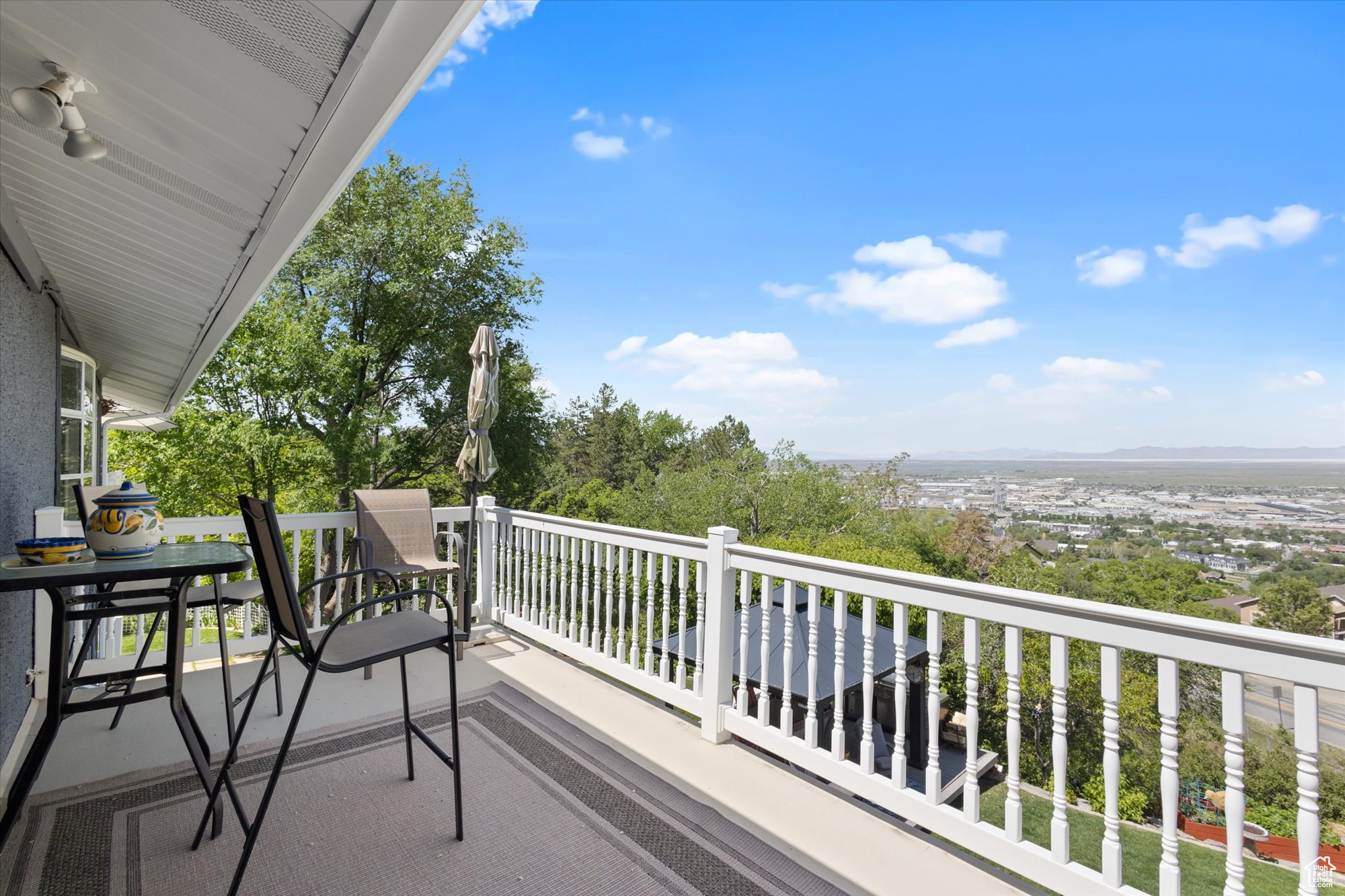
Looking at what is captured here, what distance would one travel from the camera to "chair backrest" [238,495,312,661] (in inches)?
70.6

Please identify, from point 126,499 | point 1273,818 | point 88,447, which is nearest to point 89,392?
point 88,447

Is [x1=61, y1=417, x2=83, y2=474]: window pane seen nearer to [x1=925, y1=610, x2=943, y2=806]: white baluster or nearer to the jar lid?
the jar lid

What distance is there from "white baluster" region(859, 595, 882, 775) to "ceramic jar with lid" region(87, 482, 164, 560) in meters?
2.55

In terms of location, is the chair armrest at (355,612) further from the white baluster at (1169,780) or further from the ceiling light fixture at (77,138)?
the white baluster at (1169,780)

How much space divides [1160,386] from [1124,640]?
45132mm

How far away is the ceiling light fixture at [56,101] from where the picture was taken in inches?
61.4

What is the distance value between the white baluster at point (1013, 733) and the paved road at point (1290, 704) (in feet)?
1.75

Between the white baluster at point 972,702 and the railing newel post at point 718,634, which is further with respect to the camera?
the railing newel post at point 718,634

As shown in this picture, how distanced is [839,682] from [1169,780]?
106cm

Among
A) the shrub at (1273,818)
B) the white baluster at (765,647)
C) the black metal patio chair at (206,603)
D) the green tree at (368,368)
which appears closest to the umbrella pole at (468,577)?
the black metal patio chair at (206,603)

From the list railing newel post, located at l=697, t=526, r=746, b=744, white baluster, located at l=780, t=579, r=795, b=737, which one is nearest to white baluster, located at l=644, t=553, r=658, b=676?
railing newel post, located at l=697, t=526, r=746, b=744

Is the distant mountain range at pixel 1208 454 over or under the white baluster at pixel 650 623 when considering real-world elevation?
over

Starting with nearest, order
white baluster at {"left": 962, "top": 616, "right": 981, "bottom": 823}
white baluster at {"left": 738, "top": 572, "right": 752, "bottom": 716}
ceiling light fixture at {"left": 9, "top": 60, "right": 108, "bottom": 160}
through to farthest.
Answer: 1. ceiling light fixture at {"left": 9, "top": 60, "right": 108, "bottom": 160}
2. white baluster at {"left": 962, "top": 616, "right": 981, "bottom": 823}
3. white baluster at {"left": 738, "top": 572, "right": 752, "bottom": 716}

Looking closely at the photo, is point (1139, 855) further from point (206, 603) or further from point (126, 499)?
point (126, 499)
